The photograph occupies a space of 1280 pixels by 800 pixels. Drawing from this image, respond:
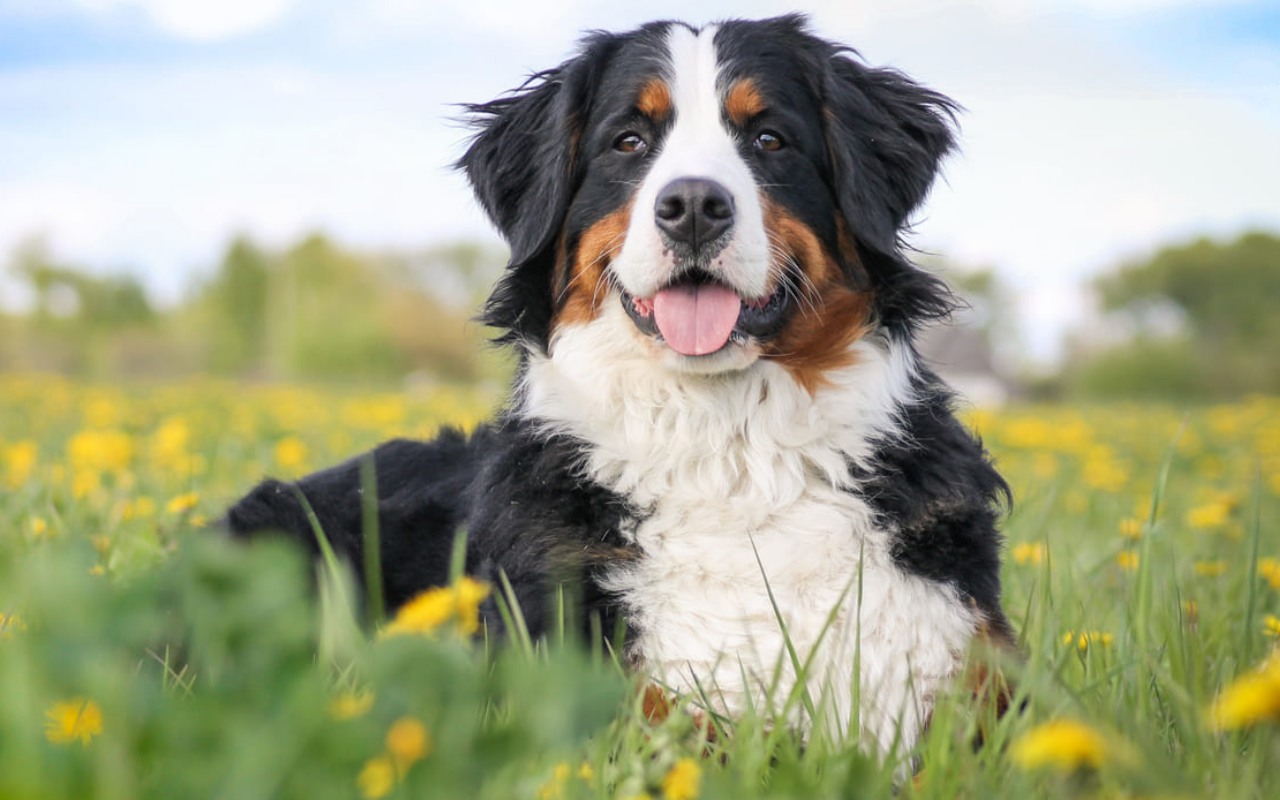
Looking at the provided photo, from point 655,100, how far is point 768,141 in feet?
1.04

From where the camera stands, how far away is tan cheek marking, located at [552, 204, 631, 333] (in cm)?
299

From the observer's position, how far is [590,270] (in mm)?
3055

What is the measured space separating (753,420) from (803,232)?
0.51 metres

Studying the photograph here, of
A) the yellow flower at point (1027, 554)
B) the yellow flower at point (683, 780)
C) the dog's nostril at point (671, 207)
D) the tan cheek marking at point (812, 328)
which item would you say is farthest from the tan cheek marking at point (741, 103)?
the yellow flower at point (683, 780)

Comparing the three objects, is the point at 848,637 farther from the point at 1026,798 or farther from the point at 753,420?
the point at 1026,798

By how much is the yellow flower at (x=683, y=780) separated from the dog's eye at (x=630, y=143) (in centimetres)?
189

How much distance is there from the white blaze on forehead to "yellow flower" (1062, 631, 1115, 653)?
1.09 metres

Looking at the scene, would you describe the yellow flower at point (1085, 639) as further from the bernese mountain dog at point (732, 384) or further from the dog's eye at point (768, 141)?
the dog's eye at point (768, 141)

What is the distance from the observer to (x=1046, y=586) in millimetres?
2307

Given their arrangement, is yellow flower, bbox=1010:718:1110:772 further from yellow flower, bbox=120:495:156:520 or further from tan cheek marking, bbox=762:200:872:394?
yellow flower, bbox=120:495:156:520

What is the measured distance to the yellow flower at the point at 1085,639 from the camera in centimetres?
233

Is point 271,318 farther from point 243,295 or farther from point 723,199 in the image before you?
point 723,199

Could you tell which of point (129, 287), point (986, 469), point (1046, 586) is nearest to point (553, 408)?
point (986, 469)

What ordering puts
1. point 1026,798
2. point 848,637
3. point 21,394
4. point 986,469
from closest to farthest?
1. point 1026,798
2. point 848,637
3. point 986,469
4. point 21,394
